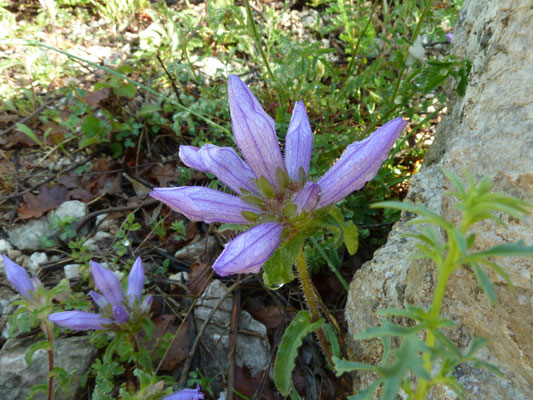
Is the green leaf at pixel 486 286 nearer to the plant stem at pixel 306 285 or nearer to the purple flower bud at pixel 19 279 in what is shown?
the plant stem at pixel 306 285

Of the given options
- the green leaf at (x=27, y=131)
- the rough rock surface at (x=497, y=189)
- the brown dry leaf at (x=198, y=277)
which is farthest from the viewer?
the green leaf at (x=27, y=131)

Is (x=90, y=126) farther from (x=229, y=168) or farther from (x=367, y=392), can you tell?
(x=367, y=392)

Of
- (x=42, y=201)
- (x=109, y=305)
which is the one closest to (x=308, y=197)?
(x=109, y=305)

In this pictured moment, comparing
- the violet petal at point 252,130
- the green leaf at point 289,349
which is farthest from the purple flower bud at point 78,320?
the violet petal at point 252,130

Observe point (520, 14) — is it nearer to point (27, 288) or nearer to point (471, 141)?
point (471, 141)

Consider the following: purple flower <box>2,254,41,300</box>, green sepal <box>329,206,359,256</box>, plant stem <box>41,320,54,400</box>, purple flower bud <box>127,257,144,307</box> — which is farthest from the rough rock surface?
purple flower <box>2,254,41,300</box>

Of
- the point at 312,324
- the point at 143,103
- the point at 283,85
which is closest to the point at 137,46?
the point at 143,103

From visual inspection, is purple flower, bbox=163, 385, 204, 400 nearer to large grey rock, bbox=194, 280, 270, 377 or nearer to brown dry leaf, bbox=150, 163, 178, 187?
large grey rock, bbox=194, 280, 270, 377

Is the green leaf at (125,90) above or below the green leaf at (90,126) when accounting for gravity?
above

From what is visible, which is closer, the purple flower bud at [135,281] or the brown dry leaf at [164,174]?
the purple flower bud at [135,281]
